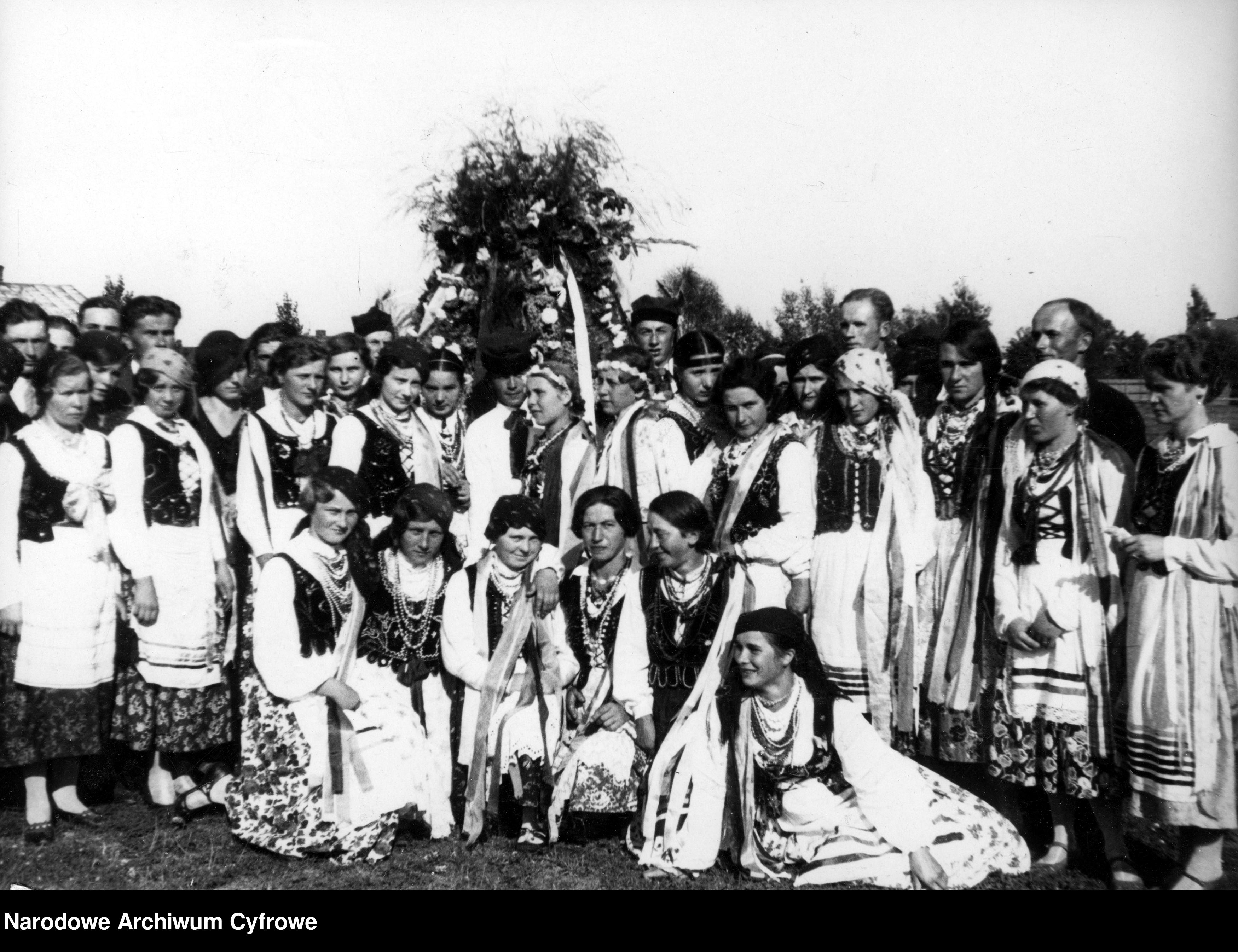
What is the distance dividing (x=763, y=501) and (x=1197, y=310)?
210 cm

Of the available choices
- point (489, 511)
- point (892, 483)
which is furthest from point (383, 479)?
point (892, 483)

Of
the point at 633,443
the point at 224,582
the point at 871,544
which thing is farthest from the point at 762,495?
the point at 224,582

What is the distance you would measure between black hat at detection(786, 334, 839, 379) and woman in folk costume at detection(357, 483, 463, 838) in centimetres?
173

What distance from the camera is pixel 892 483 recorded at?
4.59 meters

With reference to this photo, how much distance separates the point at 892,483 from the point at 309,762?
2719mm

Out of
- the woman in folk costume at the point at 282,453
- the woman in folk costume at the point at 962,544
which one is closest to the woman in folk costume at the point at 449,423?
the woman in folk costume at the point at 282,453

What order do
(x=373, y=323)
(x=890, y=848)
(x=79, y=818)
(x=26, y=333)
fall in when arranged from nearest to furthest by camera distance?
(x=890, y=848), (x=79, y=818), (x=26, y=333), (x=373, y=323)

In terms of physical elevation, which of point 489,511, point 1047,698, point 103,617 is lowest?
point 1047,698

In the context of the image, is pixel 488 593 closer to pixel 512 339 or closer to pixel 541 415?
pixel 541 415

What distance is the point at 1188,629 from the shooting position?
12.8 feet

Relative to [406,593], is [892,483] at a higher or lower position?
higher

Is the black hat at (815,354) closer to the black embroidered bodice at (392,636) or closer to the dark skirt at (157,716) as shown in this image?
the black embroidered bodice at (392,636)

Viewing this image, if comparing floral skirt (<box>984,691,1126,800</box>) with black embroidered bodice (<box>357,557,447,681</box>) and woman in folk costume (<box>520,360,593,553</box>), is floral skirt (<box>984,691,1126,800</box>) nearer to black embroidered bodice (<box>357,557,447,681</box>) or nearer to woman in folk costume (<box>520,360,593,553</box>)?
woman in folk costume (<box>520,360,593,553</box>)

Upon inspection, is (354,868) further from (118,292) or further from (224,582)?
(118,292)
